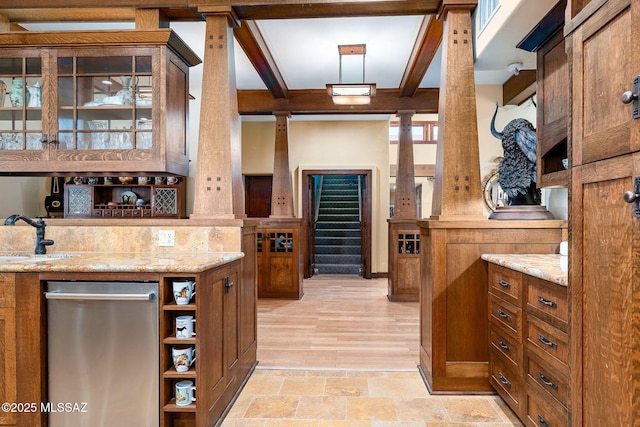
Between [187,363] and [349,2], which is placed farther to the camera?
[349,2]

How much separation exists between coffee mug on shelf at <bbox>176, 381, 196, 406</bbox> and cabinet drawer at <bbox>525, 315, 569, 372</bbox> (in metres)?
1.76

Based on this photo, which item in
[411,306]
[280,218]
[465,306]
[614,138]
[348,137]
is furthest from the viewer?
[348,137]

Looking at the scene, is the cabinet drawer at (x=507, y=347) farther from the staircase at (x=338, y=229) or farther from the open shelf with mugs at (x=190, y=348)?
the staircase at (x=338, y=229)

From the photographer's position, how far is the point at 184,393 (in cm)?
192

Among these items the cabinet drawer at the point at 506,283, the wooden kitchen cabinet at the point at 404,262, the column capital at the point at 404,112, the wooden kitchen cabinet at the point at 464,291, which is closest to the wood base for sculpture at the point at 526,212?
the wooden kitchen cabinet at the point at 464,291

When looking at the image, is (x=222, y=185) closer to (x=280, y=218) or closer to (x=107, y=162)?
(x=107, y=162)

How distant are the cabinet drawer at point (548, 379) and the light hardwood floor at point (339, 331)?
3.81ft

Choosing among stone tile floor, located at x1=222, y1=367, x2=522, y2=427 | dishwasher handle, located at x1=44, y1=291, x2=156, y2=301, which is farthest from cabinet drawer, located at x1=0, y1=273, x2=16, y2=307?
stone tile floor, located at x1=222, y1=367, x2=522, y2=427

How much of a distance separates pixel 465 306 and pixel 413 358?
90 cm

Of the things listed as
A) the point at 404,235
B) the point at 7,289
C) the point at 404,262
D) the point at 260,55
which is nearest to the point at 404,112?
the point at 404,235

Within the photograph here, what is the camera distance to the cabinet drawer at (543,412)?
1.69 meters

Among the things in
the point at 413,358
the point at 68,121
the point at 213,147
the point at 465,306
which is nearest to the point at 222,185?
the point at 213,147

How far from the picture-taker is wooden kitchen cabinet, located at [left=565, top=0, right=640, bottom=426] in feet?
3.53

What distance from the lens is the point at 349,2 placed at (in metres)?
2.81
